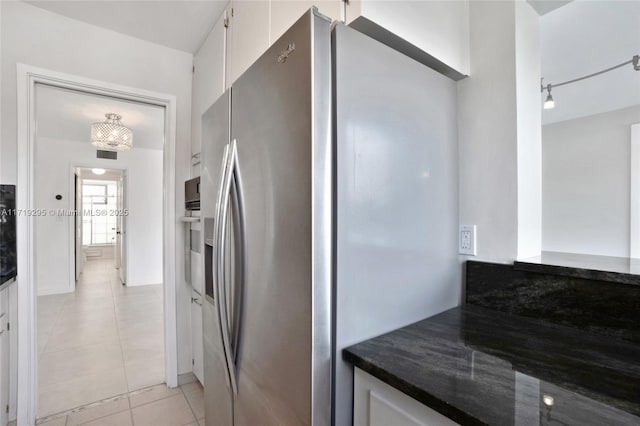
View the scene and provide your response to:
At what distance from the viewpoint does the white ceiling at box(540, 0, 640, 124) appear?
1556mm

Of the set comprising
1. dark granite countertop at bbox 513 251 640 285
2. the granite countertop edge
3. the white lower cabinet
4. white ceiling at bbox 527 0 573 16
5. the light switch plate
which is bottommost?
the white lower cabinet

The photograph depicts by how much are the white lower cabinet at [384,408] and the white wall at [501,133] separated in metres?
0.71

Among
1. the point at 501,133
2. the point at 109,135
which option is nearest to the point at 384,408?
the point at 501,133

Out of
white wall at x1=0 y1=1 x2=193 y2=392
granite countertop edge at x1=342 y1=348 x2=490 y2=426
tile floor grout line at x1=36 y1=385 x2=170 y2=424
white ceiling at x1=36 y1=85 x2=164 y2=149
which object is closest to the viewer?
granite countertop edge at x1=342 y1=348 x2=490 y2=426

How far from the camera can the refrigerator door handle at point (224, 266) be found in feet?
3.36

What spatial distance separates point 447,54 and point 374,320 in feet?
3.30

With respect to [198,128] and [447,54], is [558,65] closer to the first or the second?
[447,54]

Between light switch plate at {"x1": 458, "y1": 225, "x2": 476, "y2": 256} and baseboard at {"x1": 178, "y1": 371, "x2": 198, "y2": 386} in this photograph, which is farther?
baseboard at {"x1": 178, "y1": 371, "x2": 198, "y2": 386}

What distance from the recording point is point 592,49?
1992 mm

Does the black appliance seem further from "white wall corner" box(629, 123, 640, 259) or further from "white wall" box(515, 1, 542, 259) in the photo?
"white wall corner" box(629, 123, 640, 259)

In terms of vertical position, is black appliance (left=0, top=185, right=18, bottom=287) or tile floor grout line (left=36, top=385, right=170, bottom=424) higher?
black appliance (left=0, top=185, right=18, bottom=287)

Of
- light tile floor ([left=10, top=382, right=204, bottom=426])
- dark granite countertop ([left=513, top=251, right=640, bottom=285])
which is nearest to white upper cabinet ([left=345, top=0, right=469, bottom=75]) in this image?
dark granite countertop ([left=513, top=251, right=640, bottom=285])

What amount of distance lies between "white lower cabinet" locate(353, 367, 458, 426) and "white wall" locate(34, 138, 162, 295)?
16.2 feet

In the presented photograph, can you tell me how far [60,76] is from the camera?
1.83 meters
